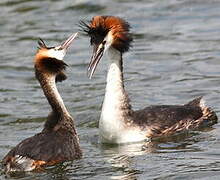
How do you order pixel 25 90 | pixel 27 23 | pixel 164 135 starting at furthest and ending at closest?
pixel 27 23
pixel 25 90
pixel 164 135

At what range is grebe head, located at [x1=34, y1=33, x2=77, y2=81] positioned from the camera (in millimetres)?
11898

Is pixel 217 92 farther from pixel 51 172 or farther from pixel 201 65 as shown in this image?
pixel 51 172

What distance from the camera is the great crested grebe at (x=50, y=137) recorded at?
1118 cm

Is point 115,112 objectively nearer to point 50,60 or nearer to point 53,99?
point 53,99

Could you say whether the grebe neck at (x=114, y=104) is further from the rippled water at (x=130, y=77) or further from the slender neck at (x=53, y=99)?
the slender neck at (x=53, y=99)

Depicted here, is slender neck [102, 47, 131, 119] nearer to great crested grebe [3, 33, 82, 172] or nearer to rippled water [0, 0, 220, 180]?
rippled water [0, 0, 220, 180]

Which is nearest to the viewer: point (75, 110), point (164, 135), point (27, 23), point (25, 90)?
point (164, 135)

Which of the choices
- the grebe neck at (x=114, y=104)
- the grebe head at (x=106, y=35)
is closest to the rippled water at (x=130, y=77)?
the grebe neck at (x=114, y=104)

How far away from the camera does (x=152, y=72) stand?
1733 centimetres

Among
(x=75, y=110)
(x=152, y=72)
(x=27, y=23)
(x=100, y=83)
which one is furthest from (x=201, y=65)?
(x=27, y=23)

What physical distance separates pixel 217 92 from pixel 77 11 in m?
8.20

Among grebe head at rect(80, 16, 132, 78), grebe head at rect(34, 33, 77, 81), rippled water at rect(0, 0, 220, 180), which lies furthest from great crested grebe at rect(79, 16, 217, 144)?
grebe head at rect(34, 33, 77, 81)

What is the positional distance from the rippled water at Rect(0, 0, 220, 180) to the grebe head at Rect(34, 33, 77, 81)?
124cm

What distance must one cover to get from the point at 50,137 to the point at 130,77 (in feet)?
18.7
